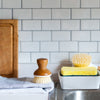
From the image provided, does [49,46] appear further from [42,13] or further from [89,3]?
[89,3]

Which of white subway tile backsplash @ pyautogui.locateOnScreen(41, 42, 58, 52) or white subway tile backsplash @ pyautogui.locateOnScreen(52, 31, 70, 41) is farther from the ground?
white subway tile backsplash @ pyautogui.locateOnScreen(52, 31, 70, 41)

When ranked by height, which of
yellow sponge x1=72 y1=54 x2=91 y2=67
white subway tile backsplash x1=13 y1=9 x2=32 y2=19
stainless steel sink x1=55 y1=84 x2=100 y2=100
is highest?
white subway tile backsplash x1=13 y1=9 x2=32 y2=19

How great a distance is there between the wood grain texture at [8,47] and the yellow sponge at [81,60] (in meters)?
0.37

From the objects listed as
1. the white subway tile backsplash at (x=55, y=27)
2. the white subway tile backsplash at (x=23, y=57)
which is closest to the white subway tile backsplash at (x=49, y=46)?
the white subway tile backsplash at (x=55, y=27)

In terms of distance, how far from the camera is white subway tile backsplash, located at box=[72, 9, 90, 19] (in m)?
1.21

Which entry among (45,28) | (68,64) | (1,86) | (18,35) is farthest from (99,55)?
(1,86)

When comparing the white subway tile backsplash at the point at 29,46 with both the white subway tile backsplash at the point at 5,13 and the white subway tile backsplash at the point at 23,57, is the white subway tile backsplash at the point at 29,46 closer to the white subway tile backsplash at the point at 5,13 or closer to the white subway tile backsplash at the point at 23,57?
the white subway tile backsplash at the point at 23,57

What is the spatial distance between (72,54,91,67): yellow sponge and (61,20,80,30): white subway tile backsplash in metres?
0.19

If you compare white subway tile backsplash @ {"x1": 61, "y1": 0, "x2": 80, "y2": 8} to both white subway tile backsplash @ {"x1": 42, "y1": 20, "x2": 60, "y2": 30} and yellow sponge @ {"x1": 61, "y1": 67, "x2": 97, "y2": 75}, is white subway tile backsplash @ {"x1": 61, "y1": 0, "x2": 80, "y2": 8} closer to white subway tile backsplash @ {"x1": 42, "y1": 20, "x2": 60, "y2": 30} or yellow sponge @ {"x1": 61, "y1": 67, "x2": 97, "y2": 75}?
white subway tile backsplash @ {"x1": 42, "y1": 20, "x2": 60, "y2": 30}

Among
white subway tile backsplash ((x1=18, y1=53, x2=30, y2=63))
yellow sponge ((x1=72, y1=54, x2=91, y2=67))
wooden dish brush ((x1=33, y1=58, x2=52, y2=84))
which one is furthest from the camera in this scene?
white subway tile backsplash ((x1=18, y1=53, x2=30, y2=63))

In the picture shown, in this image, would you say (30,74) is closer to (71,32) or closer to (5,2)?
(71,32)

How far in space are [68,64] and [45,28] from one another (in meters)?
0.28

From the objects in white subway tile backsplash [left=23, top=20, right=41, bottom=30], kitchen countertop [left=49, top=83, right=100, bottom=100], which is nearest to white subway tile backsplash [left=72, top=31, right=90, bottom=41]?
white subway tile backsplash [left=23, top=20, right=41, bottom=30]

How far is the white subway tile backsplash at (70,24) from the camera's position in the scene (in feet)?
3.97
